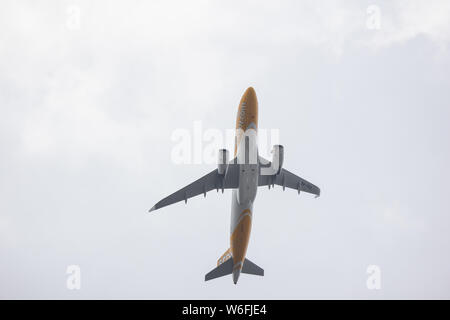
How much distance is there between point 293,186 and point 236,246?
1103cm

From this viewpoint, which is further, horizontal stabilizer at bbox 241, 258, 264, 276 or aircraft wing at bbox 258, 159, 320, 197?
horizontal stabilizer at bbox 241, 258, 264, 276

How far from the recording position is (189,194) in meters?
49.9

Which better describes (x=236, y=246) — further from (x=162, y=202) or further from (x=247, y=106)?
(x=247, y=106)

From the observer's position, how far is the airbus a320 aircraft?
149 feet

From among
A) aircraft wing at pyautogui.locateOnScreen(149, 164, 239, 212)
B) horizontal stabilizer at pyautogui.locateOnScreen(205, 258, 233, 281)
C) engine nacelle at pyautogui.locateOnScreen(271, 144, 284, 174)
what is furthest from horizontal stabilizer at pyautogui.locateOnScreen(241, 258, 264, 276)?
engine nacelle at pyautogui.locateOnScreen(271, 144, 284, 174)

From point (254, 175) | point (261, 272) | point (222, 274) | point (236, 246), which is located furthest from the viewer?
point (261, 272)

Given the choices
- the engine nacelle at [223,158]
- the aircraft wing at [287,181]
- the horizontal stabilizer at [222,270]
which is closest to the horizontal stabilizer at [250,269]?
the horizontal stabilizer at [222,270]

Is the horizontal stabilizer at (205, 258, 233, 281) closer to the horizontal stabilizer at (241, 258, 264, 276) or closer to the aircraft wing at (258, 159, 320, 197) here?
the horizontal stabilizer at (241, 258, 264, 276)

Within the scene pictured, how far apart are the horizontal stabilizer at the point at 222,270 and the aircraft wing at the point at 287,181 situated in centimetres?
1027

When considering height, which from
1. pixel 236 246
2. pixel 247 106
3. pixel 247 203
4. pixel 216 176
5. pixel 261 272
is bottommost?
pixel 261 272

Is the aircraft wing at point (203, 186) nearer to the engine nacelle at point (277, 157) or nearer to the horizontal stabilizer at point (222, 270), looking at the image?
the engine nacelle at point (277, 157)

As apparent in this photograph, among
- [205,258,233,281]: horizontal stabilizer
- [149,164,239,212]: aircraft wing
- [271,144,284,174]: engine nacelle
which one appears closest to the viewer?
[271,144,284,174]: engine nacelle

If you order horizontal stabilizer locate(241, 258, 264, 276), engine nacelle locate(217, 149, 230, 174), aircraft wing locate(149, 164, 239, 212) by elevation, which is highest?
engine nacelle locate(217, 149, 230, 174)

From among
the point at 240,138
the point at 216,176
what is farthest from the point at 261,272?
the point at 240,138
